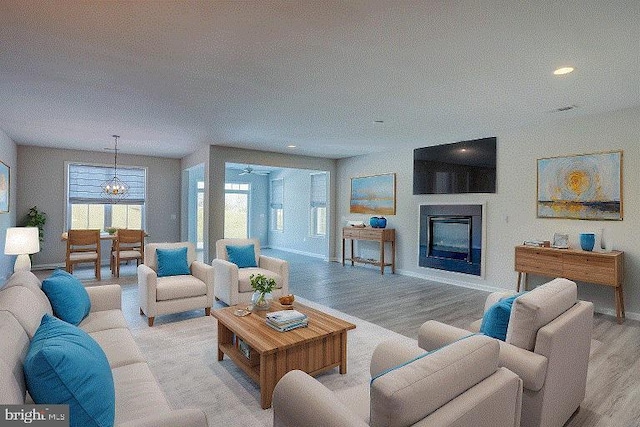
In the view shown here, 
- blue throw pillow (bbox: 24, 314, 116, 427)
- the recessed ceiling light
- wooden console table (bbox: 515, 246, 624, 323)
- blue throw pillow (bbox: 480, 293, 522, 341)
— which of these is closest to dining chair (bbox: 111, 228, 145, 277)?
blue throw pillow (bbox: 24, 314, 116, 427)

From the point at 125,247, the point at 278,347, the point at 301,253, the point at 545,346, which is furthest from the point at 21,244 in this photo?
the point at 301,253

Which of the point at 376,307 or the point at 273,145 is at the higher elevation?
the point at 273,145

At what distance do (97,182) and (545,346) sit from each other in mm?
8684

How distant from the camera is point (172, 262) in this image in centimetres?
420

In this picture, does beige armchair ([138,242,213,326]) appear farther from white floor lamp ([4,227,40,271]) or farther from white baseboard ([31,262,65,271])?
white baseboard ([31,262,65,271])

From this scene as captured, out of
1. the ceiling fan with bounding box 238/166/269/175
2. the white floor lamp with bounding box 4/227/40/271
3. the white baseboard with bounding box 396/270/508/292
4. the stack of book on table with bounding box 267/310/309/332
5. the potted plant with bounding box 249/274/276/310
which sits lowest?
the white baseboard with bounding box 396/270/508/292

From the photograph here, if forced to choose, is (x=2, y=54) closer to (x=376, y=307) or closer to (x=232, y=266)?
(x=232, y=266)

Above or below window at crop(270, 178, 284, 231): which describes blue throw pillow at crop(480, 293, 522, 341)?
below

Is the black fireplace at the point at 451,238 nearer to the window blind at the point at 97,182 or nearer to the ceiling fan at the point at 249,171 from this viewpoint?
the ceiling fan at the point at 249,171

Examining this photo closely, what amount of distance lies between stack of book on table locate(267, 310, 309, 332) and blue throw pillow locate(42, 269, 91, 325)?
1359 millimetres

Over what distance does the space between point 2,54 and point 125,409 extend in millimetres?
2915

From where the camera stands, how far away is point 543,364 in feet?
5.53

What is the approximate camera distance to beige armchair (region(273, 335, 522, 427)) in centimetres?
108

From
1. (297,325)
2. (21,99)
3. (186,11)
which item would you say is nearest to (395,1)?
(186,11)
